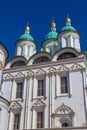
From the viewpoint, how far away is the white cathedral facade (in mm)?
16844

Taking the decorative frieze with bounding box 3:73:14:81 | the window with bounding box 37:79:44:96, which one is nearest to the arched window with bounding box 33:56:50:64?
the window with bounding box 37:79:44:96

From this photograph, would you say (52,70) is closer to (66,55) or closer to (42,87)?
(42,87)

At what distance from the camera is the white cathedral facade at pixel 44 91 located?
16.8 metres

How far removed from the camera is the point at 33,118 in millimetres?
17391

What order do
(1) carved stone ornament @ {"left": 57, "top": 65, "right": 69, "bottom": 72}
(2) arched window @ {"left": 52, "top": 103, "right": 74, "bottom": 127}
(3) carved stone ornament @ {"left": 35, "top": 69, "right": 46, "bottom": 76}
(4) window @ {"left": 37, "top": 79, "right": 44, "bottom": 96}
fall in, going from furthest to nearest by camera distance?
1. (3) carved stone ornament @ {"left": 35, "top": 69, "right": 46, "bottom": 76}
2. (1) carved stone ornament @ {"left": 57, "top": 65, "right": 69, "bottom": 72}
3. (4) window @ {"left": 37, "top": 79, "right": 44, "bottom": 96}
4. (2) arched window @ {"left": 52, "top": 103, "right": 74, "bottom": 127}

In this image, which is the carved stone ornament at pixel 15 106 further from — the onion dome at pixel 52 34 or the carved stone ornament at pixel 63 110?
the onion dome at pixel 52 34

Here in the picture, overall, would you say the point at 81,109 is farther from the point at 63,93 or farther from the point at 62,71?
the point at 62,71

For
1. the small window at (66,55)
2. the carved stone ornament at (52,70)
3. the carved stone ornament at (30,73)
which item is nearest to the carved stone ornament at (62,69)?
the carved stone ornament at (52,70)

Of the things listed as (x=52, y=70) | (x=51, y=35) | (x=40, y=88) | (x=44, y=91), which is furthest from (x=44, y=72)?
(x=51, y=35)

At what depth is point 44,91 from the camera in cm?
1867

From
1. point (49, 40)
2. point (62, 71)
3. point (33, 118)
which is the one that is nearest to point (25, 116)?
point (33, 118)

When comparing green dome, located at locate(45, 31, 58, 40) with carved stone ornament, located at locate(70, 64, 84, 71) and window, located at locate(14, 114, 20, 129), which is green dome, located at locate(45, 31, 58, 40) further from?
window, located at locate(14, 114, 20, 129)

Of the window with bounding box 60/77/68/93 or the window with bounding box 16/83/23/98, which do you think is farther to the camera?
the window with bounding box 16/83/23/98

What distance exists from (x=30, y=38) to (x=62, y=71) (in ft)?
29.8
